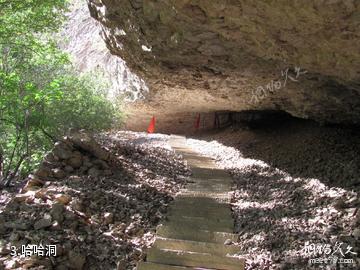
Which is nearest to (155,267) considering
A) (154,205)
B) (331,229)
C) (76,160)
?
(154,205)

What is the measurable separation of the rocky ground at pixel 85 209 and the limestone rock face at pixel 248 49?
233 centimetres

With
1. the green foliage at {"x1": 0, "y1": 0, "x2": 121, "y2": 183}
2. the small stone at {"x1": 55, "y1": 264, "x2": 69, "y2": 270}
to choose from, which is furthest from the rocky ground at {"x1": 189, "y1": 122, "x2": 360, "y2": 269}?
the green foliage at {"x1": 0, "y1": 0, "x2": 121, "y2": 183}

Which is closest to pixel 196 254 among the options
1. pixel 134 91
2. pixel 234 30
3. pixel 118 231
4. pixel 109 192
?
pixel 118 231

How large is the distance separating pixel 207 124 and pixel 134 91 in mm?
5114

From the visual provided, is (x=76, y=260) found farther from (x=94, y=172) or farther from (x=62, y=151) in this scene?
(x=62, y=151)

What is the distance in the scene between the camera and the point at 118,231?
15.6 feet

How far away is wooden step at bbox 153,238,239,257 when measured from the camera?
4516mm

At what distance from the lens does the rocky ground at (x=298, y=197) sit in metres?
4.08

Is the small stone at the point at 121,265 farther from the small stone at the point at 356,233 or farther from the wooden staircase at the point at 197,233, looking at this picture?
the small stone at the point at 356,233

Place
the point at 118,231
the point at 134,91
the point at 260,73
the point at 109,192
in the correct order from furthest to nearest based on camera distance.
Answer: the point at 134,91
the point at 260,73
the point at 109,192
the point at 118,231

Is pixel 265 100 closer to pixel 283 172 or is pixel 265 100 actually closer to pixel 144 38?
pixel 283 172

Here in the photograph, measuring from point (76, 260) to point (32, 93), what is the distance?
10.9 feet

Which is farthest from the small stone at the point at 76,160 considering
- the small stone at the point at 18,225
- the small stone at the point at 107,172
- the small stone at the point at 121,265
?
the small stone at the point at 121,265

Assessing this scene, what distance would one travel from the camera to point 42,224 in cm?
429
